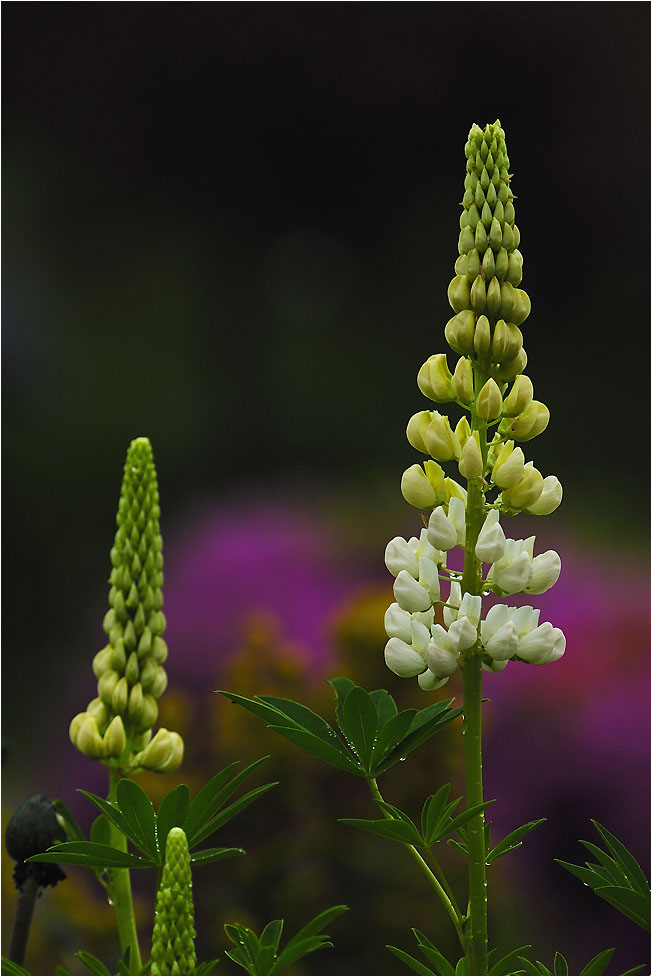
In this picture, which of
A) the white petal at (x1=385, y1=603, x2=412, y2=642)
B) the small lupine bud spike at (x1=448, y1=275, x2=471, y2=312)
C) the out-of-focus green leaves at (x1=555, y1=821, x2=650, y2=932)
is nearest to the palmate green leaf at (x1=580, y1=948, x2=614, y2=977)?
the out-of-focus green leaves at (x1=555, y1=821, x2=650, y2=932)

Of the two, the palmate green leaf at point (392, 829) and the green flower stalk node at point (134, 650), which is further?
the green flower stalk node at point (134, 650)

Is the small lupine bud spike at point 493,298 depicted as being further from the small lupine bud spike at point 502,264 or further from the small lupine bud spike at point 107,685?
the small lupine bud spike at point 107,685

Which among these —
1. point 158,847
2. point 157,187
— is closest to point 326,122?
point 157,187

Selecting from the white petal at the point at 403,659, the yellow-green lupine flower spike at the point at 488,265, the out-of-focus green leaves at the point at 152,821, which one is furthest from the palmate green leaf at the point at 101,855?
the yellow-green lupine flower spike at the point at 488,265

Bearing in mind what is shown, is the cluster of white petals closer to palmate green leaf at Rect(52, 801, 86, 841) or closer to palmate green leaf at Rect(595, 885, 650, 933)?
palmate green leaf at Rect(595, 885, 650, 933)

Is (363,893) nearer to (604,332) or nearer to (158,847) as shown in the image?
(158,847)

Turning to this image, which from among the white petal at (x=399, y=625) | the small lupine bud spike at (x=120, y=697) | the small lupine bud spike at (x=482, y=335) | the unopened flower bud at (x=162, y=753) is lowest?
the unopened flower bud at (x=162, y=753)

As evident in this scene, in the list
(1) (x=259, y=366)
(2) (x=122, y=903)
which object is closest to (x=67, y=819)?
(2) (x=122, y=903)
